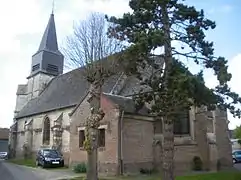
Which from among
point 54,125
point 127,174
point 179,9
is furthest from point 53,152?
point 179,9

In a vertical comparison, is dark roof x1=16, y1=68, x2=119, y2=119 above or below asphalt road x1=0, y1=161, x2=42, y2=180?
above

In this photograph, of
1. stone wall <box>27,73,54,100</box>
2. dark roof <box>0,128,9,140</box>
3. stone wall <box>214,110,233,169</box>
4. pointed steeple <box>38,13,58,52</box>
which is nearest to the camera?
stone wall <box>214,110,233,169</box>

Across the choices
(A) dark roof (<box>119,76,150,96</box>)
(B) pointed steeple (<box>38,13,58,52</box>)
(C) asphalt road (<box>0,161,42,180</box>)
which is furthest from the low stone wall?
(B) pointed steeple (<box>38,13,58,52</box>)

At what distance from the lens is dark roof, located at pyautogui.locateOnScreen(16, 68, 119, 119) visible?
1300 inches

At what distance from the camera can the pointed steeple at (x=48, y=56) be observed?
46125mm

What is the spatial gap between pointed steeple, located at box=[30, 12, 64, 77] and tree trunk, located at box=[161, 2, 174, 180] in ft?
106

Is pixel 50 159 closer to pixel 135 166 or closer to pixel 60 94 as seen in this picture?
pixel 135 166

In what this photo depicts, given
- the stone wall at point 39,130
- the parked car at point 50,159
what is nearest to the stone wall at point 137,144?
the parked car at point 50,159

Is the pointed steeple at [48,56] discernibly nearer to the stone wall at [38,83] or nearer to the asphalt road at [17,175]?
the stone wall at [38,83]

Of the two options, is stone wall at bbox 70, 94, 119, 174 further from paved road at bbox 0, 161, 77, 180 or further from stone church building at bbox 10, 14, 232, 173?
paved road at bbox 0, 161, 77, 180

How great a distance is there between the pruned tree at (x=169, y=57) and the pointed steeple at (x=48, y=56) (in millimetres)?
31532

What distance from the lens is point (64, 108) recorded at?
34.0 meters

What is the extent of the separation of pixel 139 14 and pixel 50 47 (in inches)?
1323

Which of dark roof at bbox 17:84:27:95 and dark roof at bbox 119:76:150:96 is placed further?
dark roof at bbox 17:84:27:95
